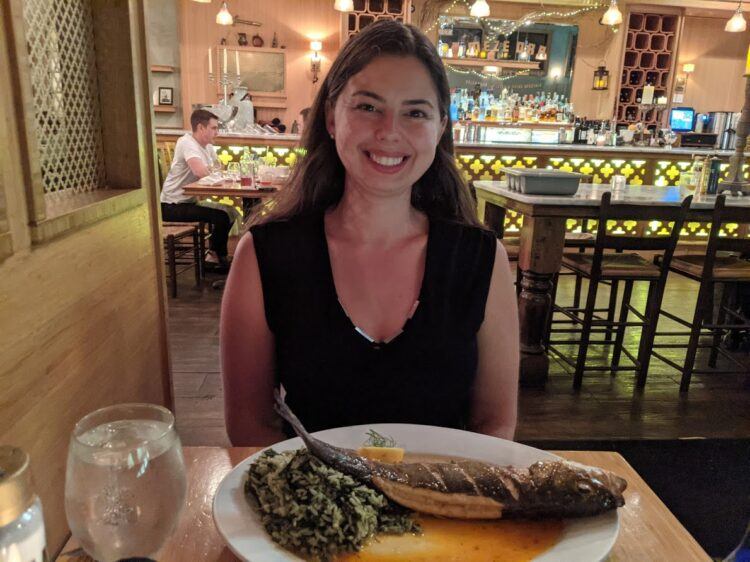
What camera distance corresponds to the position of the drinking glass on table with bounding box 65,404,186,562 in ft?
1.86

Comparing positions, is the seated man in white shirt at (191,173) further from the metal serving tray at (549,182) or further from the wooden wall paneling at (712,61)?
the wooden wall paneling at (712,61)

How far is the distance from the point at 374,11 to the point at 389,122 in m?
7.84

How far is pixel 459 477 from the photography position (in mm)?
861

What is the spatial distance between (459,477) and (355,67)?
93cm

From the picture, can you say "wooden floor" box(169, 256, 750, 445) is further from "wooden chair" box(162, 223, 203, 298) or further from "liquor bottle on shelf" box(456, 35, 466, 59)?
"liquor bottle on shelf" box(456, 35, 466, 59)

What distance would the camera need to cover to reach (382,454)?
94cm

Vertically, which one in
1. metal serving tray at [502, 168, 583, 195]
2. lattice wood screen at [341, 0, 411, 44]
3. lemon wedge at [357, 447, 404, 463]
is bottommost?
lemon wedge at [357, 447, 404, 463]

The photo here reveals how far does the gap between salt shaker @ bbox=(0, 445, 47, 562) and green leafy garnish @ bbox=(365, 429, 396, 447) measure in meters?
0.57

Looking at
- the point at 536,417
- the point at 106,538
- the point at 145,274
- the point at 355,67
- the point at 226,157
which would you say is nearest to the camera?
the point at 106,538

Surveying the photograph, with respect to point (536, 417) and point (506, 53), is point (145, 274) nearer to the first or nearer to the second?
point (536, 417)

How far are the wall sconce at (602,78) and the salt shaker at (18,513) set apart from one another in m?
9.77

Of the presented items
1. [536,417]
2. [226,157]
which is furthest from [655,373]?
[226,157]

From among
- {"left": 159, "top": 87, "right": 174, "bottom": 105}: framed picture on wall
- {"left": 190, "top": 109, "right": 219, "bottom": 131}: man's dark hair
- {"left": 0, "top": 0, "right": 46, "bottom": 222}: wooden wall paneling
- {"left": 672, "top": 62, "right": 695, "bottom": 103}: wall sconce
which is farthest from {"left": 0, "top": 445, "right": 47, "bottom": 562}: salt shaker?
{"left": 672, "top": 62, "right": 695, "bottom": 103}: wall sconce

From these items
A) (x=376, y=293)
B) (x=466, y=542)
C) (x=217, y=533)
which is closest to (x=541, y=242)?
(x=376, y=293)
